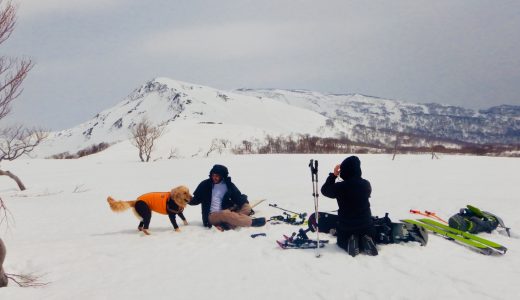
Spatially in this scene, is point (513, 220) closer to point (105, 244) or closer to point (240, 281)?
point (240, 281)

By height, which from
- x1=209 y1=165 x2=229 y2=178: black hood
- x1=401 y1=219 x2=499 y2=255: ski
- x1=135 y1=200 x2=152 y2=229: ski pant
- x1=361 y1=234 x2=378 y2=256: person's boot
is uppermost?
x1=209 y1=165 x2=229 y2=178: black hood

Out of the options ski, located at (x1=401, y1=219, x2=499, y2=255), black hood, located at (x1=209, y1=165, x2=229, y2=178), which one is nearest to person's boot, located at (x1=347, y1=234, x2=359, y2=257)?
ski, located at (x1=401, y1=219, x2=499, y2=255)

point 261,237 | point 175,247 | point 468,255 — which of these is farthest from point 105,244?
point 468,255

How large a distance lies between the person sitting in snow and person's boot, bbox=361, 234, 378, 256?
3.60 m

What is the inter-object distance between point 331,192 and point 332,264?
161 cm

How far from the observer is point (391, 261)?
7.13 meters

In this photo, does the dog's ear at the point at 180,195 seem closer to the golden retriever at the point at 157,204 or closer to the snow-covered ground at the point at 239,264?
the golden retriever at the point at 157,204

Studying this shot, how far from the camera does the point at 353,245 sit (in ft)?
24.7

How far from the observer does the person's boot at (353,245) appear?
→ 24.5ft

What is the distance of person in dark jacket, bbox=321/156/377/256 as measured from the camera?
7.77 meters

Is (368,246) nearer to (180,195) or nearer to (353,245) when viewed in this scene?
(353,245)

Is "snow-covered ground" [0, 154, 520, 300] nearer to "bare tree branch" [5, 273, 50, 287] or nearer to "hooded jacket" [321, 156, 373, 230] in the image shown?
"bare tree branch" [5, 273, 50, 287]

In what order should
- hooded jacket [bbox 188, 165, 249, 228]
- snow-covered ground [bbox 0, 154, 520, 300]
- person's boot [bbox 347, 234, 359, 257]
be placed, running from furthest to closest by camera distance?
hooded jacket [bbox 188, 165, 249, 228] < person's boot [bbox 347, 234, 359, 257] < snow-covered ground [bbox 0, 154, 520, 300]

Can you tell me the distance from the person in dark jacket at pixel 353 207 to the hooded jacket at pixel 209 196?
370cm
